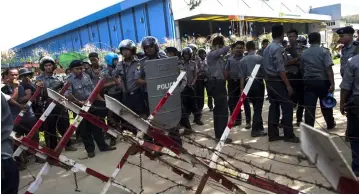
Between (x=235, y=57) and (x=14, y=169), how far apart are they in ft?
15.9

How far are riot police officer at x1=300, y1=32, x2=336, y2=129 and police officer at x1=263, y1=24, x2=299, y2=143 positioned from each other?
29 cm

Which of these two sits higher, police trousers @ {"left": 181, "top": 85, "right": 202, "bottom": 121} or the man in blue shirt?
the man in blue shirt

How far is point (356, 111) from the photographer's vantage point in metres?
3.19

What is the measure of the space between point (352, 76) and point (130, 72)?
2.92m

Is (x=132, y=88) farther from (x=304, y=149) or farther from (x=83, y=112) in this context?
(x=304, y=149)

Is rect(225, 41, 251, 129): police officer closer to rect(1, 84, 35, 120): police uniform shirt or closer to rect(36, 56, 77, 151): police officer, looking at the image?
rect(36, 56, 77, 151): police officer

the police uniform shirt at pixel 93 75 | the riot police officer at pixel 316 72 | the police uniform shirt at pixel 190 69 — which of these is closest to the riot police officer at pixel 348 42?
the riot police officer at pixel 316 72

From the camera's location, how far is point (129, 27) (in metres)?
26.1

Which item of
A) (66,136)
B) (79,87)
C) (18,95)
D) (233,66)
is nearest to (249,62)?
Result: (233,66)

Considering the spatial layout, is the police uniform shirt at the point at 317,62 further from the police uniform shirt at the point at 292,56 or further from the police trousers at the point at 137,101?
the police trousers at the point at 137,101

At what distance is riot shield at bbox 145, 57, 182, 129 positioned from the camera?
372cm

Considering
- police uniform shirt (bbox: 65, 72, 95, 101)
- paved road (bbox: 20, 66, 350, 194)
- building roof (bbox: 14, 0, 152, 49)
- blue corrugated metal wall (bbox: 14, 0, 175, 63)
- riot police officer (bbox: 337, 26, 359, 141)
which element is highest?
building roof (bbox: 14, 0, 152, 49)

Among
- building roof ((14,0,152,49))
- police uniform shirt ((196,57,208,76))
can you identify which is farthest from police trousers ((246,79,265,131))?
building roof ((14,0,152,49))

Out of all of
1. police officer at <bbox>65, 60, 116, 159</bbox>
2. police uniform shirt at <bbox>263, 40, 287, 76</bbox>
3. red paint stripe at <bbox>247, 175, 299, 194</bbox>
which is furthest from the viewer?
police officer at <bbox>65, 60, 116, 159</bbox>
